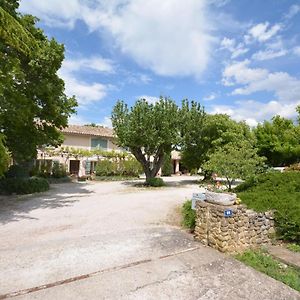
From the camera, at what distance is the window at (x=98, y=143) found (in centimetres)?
3641

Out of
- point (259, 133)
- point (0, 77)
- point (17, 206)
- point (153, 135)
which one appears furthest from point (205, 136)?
point (0, 77)

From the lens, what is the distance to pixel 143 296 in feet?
16.0

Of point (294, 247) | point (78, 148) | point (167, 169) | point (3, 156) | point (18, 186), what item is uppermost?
point (78, 148)

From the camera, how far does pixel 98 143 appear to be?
36.8 m

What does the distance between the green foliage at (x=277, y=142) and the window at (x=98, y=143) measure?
61.4 feet

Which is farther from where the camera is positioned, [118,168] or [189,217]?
[118,168]

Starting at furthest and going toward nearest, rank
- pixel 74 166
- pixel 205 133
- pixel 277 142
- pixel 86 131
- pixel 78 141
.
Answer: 1. pixel 86 131
2. pixel 78 141
3. pixel 74 166
4. pixel 277 142
5. pixel 205 133

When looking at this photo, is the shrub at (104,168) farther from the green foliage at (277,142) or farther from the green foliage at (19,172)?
the green foliage at (277,142)

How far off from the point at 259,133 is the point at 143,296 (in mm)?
32689

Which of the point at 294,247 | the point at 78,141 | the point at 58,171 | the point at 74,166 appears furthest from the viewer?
the point at 78,141

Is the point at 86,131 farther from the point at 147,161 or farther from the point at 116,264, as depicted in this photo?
the point at 116,264

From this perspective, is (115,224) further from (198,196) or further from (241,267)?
(241,267)

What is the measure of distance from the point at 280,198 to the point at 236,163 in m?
3.57

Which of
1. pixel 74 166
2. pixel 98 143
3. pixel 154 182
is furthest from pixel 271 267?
pixel 98 143
